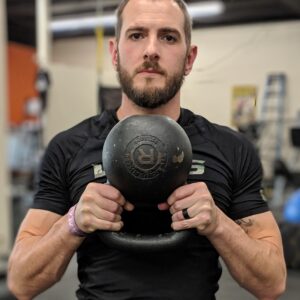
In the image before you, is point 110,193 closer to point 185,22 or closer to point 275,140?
point 185,22

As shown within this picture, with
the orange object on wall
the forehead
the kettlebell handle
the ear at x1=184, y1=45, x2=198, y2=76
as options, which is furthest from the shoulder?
the orange object on wall

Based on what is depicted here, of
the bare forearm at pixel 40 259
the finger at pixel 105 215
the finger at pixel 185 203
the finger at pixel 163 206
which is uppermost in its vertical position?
the finger at pixel 185 203

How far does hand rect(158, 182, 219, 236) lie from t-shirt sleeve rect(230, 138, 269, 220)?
0.69 ft

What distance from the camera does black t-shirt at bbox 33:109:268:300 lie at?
1004 millimetres

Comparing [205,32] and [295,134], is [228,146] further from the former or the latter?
[295,134]

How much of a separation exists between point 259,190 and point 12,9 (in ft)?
27.4

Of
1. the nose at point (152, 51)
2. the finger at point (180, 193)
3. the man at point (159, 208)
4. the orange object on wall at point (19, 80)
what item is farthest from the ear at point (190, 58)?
the orange object on wall at point (19, 80)

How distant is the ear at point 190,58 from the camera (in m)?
1.07

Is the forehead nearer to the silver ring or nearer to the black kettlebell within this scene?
the black kettlebell

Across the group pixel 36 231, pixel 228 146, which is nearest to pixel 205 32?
pixel 228 146

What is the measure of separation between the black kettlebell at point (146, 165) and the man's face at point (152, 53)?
163 millimetres

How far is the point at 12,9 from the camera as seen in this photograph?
855cm

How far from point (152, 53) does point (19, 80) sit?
350 inches

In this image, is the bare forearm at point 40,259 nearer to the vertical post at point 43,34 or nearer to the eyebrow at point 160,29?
the eyebrow at point 160,29
